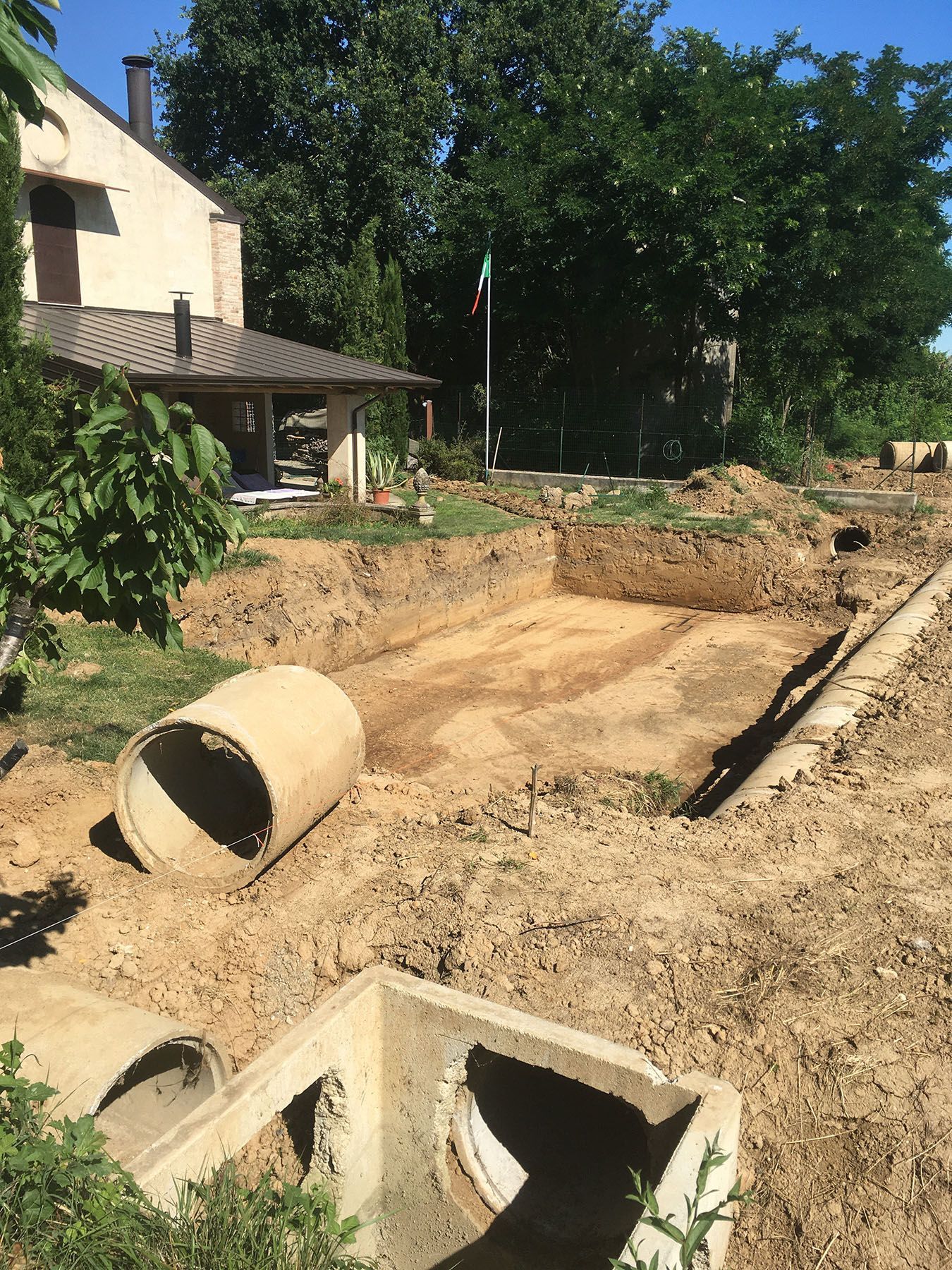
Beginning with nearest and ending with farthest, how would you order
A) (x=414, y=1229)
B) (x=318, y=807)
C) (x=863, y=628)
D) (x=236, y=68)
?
(x=414, y=1229) < (x=318, y=807) < (x=863, y=628) < (x=236, y=68)

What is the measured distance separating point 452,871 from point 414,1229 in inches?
84.1

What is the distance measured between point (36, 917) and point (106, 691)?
3443 millimetres

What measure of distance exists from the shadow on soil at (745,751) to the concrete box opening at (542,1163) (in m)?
3.82

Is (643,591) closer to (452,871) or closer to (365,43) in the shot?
Answer: (452,871)

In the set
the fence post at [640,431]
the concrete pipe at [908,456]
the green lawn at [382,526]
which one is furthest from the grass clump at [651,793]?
the concrete pipe at [908,456]

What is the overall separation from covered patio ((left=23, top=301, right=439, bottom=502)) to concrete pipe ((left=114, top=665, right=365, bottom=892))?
367 inches

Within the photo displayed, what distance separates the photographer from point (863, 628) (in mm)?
13688

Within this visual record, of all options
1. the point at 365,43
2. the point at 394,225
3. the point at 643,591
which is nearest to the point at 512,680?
the point at 643,591

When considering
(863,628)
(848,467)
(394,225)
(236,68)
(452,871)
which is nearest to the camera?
(452,871)

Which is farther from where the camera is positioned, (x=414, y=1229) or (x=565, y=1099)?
(x=565, y=1099)

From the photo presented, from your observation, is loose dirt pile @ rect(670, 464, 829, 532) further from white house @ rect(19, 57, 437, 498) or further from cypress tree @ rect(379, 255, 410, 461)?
cypress tree @ rect(379, 255, 410, 461)

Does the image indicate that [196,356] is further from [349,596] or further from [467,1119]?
[467,1119]

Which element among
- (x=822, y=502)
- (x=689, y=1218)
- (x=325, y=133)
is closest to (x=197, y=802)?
(x=689, y=1218)

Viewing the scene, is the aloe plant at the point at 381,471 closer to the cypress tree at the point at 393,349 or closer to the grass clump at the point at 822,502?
the cypress tree at the point at 393,349
